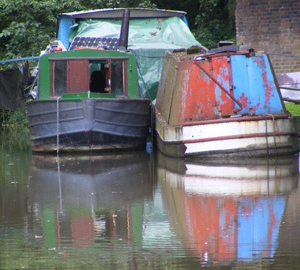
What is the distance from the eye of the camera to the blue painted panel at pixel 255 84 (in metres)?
10.7

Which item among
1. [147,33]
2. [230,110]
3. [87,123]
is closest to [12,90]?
[147,33]

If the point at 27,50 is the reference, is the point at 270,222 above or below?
below

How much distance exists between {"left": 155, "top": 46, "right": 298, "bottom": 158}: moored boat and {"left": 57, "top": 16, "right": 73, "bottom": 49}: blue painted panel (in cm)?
708

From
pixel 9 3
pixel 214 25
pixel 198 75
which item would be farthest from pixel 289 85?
pixel 9 3

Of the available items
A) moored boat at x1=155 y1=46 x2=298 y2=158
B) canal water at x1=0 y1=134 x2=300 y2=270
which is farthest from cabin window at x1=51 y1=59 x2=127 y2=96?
canal water at x1=0 y1=134 x2=300 y2=270

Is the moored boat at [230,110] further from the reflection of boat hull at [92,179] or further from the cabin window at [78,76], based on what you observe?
the cabin window at [78,76]

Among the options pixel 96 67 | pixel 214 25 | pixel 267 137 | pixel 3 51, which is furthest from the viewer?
pixel 3 51

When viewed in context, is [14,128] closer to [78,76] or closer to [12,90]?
[12,90]

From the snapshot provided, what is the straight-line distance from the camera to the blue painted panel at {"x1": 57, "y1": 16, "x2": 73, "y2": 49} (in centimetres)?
1733

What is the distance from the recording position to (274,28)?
1489 centimetres

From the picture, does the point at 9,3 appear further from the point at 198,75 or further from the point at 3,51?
the point at 198,75

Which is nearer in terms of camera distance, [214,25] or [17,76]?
[17,76]

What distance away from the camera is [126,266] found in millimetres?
4820

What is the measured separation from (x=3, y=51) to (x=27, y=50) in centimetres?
196
